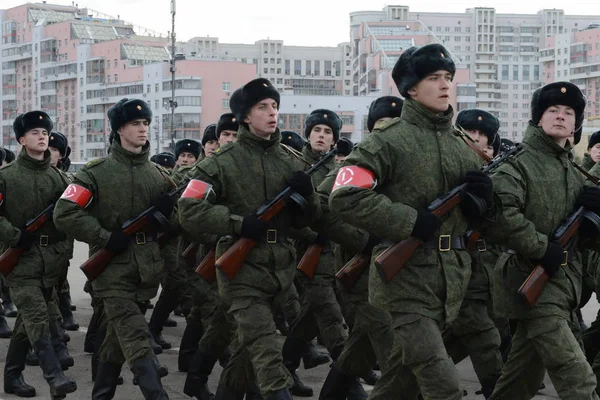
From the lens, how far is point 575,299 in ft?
19.9

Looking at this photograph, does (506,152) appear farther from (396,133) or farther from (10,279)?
(10,279)

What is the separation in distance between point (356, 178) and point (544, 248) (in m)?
1.07

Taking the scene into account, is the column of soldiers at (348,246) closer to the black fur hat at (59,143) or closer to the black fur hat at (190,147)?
the black fur hat at (59,143)

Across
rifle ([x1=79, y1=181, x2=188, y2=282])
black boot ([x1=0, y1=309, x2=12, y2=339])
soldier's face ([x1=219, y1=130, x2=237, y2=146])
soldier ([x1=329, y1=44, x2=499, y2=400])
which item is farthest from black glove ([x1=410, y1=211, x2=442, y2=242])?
black boot ([x1=0, y1=309, x2=12, y2=339])

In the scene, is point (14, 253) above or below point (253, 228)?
below

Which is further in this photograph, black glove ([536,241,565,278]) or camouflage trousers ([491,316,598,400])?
black glove ([536,241,565,278])

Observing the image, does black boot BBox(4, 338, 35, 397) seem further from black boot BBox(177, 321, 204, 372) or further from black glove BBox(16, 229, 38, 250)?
black boot BBox(177, 321, 204, 372)

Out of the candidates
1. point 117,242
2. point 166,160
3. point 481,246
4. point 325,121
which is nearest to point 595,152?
point 325,121

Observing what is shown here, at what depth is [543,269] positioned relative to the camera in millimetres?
5938

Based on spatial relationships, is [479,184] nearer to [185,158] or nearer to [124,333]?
[124,333]

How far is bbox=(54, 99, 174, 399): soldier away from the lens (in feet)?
23.6

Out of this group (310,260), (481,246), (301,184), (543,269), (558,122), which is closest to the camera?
(543,269)

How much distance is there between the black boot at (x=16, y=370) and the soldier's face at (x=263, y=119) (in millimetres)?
2640

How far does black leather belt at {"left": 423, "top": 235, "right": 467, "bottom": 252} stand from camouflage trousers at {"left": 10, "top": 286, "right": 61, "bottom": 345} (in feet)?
11.7
